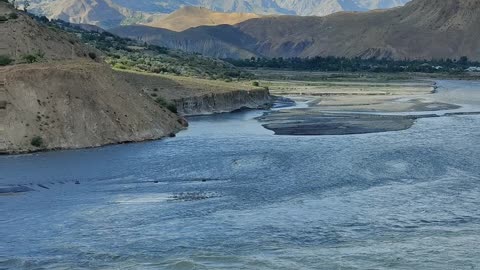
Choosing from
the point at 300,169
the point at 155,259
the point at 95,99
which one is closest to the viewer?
the point at 155,259

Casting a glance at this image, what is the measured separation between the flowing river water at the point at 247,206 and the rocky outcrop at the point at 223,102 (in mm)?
24279

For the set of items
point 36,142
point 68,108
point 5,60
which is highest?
point 5,60

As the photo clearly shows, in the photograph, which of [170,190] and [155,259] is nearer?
[155,259]

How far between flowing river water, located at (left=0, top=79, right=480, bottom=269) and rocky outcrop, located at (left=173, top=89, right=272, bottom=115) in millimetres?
24279

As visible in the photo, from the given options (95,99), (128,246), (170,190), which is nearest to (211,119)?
(95,99)

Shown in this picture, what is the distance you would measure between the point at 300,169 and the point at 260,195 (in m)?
7.62

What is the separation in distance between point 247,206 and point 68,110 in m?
23.2

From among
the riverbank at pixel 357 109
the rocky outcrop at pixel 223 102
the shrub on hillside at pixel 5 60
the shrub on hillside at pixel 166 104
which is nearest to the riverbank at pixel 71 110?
the shrub on hillside at pixel 5 60

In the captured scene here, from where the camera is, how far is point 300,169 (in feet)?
150

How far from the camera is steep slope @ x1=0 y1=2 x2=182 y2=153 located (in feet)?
175

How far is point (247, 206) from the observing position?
3597 centimetres

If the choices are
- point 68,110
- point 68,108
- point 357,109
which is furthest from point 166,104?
point 357,109

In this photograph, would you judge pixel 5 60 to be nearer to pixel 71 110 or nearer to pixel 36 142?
pixel 71 110

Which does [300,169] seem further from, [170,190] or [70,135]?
[70,135]
